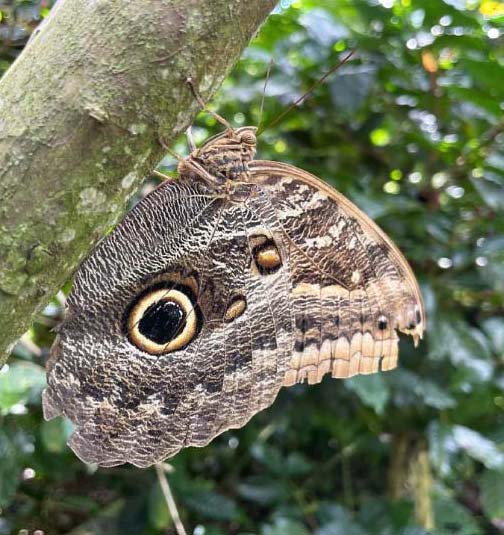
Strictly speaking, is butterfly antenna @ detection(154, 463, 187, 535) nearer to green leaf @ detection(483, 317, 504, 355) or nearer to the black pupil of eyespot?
the black pupil of eyespot

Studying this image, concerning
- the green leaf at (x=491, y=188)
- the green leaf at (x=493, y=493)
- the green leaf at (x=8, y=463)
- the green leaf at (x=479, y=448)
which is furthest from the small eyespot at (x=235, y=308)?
the green leaf at (x=493, y=493)

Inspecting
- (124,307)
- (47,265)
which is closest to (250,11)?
(47,265)

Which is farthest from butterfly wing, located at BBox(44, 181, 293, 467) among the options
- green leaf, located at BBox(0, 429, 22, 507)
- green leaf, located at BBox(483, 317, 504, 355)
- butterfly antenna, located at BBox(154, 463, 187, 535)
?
green leaf, located at BBox(483, 317, 504, 355)

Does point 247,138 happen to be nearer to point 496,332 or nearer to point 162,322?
point 162,322

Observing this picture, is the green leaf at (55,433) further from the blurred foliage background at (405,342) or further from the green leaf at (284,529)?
the green leaf at (284,529)

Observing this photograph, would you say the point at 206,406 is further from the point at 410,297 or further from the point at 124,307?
the point at 410,297

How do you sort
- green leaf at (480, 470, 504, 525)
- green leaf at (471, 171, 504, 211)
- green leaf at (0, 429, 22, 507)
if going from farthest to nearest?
green leaf at (480, 470, 504, 525)
green leaf at (471, 171, 504, 211)
green leaf at (0, 429, 22, 507)
